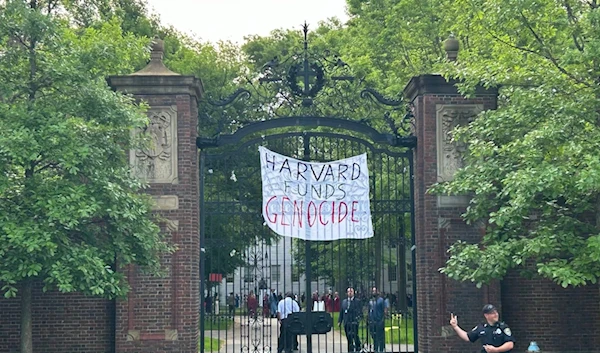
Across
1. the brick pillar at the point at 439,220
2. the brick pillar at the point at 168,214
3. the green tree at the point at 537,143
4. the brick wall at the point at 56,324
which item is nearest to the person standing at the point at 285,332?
the brick pillar at the point at 168,214

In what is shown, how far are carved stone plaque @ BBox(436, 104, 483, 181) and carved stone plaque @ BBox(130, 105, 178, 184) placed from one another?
434cm

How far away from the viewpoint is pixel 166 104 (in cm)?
1370

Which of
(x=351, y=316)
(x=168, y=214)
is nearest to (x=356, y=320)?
(x=351, y=316)

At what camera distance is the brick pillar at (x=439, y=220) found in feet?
44.1

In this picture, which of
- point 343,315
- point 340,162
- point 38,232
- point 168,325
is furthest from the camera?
point 343,315

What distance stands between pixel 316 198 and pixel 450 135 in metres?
2.45

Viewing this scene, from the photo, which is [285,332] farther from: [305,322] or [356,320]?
[356,320]

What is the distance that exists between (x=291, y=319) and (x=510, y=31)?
5790mm

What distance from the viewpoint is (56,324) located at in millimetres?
13234

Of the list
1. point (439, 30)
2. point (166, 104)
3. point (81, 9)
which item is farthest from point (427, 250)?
point (81, 9)

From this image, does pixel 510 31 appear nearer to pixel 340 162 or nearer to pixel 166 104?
pixel 340 162

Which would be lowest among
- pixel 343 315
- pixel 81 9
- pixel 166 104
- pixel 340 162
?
pixel 343 315

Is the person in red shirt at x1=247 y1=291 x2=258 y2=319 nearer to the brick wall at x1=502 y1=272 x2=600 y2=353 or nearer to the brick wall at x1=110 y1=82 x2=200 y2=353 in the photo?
the brick wall at x1=110 y1=82 x2=200 y2=353

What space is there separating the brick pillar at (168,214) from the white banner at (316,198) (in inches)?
50.0
